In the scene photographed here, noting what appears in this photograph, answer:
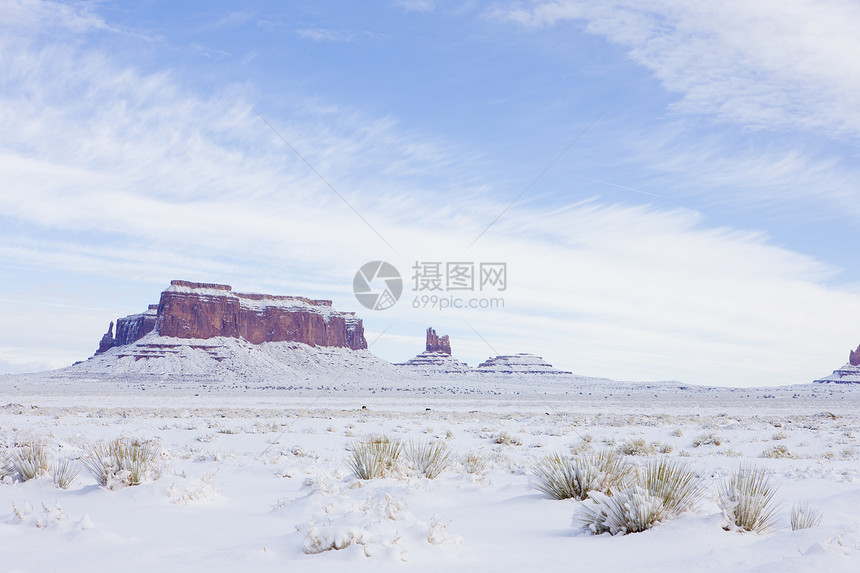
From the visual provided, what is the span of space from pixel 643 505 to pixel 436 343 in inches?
7396

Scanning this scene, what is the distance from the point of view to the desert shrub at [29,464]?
28.3 feet

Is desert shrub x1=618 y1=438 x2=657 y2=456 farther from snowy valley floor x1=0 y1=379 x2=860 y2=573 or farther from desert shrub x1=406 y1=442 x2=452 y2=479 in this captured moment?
desert shrub x1=406 y1=442 x2=452 y2=479

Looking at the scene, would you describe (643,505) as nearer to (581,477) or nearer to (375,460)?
(581,477)

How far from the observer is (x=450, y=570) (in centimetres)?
418

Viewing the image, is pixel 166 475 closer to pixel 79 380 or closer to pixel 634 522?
pixel 634 522

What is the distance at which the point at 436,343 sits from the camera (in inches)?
7574

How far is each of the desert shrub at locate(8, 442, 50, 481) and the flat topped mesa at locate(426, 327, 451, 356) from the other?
599ft

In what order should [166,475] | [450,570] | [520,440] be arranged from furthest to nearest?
[520,440], [166,475], [450,570]

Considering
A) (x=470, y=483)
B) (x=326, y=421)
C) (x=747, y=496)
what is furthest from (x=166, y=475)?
(x=326, y=421)

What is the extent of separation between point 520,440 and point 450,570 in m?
13.7

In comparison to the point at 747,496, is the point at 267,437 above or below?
below

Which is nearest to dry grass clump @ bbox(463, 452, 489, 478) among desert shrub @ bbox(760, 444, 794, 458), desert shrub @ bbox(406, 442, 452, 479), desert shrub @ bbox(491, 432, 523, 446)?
desert shrub @ bbox(406, 442, 452, 479)

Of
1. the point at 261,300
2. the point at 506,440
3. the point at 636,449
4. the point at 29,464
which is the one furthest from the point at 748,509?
the point at 261,300

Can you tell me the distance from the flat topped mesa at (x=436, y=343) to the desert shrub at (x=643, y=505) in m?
186
